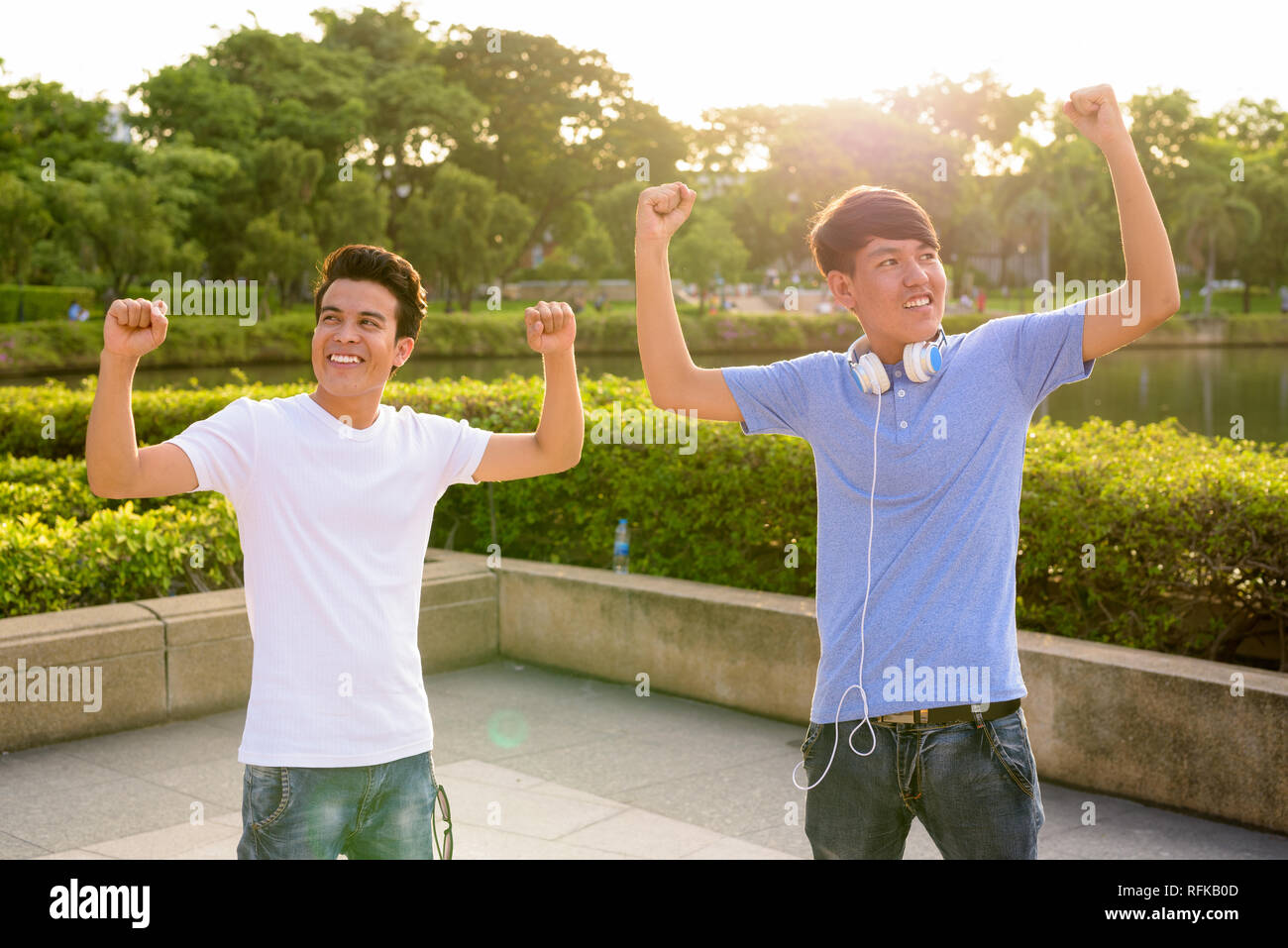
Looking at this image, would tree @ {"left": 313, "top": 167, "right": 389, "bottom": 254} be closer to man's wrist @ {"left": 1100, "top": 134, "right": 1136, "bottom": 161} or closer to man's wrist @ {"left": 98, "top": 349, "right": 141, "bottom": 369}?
man's wrist @ {"left": 98, "top": 349, "right": 141, "bottom": 369}

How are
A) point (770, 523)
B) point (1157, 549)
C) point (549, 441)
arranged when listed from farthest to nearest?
point (770, 523) → point (1157, 549) → point (549, 441)

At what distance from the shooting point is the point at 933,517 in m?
2.50

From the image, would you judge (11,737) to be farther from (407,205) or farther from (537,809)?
(407,205)

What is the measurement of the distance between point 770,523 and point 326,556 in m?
4.74

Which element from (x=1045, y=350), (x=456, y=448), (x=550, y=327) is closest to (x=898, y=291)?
(x=1045, y=350)

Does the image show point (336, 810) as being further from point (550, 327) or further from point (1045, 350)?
point (1045, 350)

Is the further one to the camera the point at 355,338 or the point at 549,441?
the point at 549,441

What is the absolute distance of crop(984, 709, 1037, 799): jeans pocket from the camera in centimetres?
246

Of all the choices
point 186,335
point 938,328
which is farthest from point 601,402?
point 186,335

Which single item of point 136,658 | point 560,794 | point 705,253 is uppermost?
point 705,253

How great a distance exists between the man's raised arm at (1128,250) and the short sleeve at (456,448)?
48.2 inches

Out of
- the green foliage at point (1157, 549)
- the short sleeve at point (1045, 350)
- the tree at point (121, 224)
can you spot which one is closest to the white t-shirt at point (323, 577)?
the short sleeve at point (1045, 350)

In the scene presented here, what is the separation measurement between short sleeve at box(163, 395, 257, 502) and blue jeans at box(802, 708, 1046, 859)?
1210 mm

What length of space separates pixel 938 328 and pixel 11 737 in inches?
187
